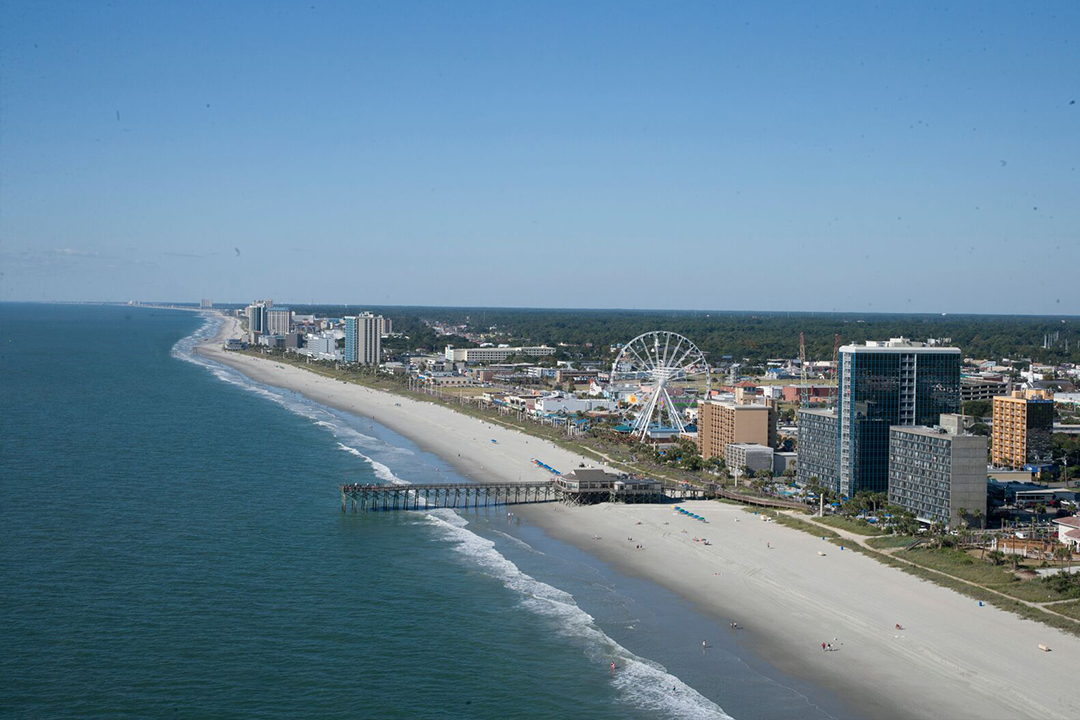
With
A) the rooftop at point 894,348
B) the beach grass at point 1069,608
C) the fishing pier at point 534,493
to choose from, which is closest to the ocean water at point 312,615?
the fishing pier at point 534,493

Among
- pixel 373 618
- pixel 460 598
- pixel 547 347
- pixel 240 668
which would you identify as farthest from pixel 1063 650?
pixel 547 347

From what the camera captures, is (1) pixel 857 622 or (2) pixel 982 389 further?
(2) pixel 982 389

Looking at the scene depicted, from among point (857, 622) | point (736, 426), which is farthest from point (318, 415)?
point (857, 622)

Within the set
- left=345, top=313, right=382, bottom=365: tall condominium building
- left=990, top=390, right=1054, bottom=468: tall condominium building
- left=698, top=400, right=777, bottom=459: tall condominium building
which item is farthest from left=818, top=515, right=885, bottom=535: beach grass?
left=345, top=313, right=382, bottom=365: tall condominium building

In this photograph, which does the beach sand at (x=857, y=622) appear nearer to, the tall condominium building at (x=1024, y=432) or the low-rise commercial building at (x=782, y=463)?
the low-rise commercial building at (x=782, y=463)

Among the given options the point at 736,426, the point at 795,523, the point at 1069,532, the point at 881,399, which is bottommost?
the point at 795,523

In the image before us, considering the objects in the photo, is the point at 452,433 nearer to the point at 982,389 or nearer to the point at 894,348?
the point at 894,348

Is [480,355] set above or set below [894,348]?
below
